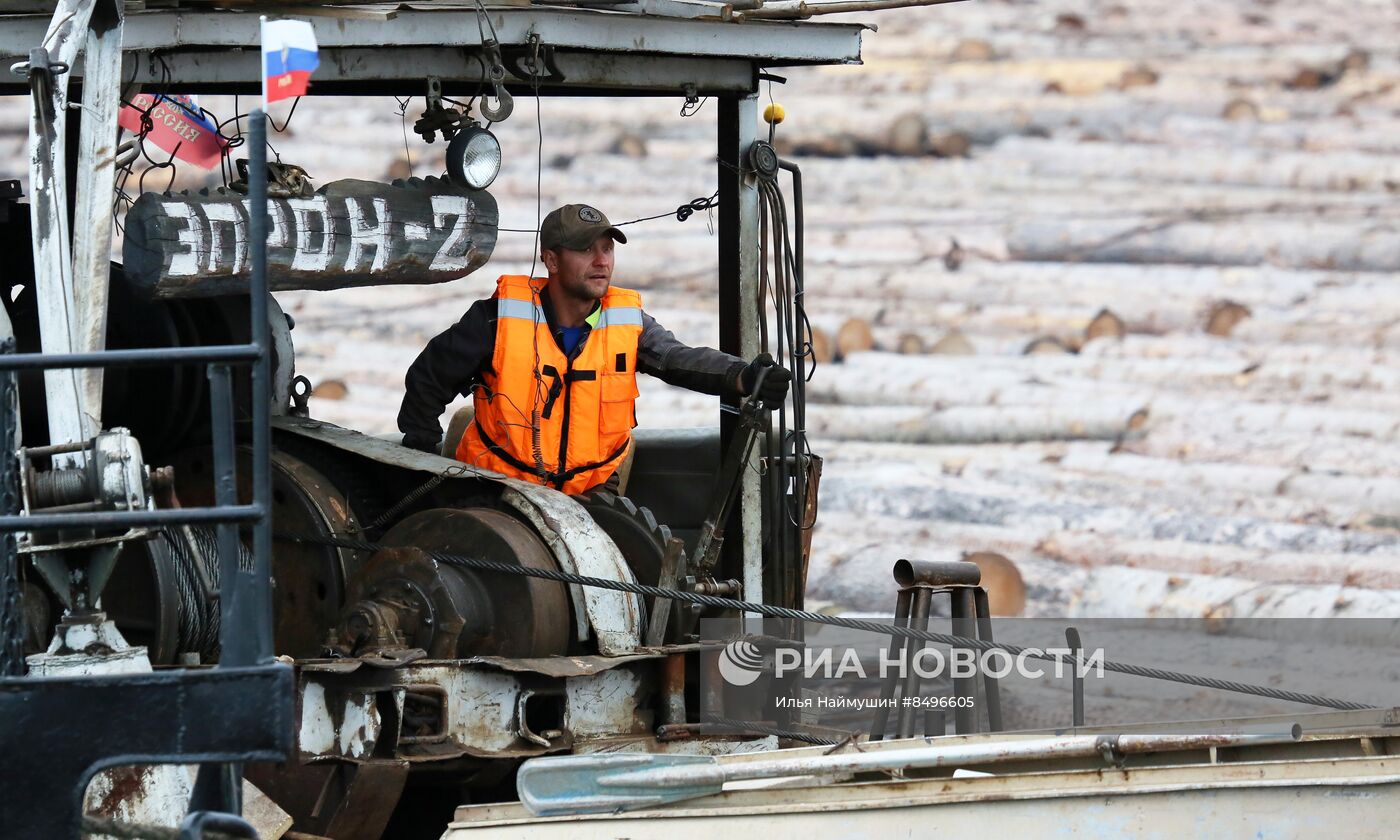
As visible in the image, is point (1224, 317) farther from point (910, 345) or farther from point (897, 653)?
point (897, 653)

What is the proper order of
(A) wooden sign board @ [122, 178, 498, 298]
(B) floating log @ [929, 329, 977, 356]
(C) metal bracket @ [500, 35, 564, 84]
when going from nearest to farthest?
(A) wooden sign board @ [122, 178, 498, 298], (C) metal bracket @ [500, 35, 564, 84], (B) floating log @ [929, 329, 977, 356]

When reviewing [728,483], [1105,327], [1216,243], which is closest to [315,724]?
[728,483]

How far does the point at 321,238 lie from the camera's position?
582 centimetres

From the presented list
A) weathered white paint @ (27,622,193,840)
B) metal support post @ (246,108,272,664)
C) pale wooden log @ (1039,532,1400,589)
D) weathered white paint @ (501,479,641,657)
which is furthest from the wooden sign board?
pale wooden log @ (1039,532,1400,589)

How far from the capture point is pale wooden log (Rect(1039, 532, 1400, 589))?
32.8 ft

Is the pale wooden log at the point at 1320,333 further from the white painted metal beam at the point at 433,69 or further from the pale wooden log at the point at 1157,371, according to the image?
the white painted metal beam at the point at 433,69

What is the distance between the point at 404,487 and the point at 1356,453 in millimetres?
5366

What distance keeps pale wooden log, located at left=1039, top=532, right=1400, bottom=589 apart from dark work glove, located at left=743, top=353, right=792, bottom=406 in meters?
4.20

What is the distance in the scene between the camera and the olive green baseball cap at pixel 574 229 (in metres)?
6.66

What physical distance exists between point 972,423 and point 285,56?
700 cm

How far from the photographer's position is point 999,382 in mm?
11078

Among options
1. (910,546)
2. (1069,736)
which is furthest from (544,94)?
(910,546)

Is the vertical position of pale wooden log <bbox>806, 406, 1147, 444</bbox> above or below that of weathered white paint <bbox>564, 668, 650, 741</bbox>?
above

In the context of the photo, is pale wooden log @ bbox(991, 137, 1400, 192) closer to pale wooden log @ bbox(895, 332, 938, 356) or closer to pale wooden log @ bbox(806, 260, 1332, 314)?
pale wooden log @ bbox(806, 260, 1332, 314)
